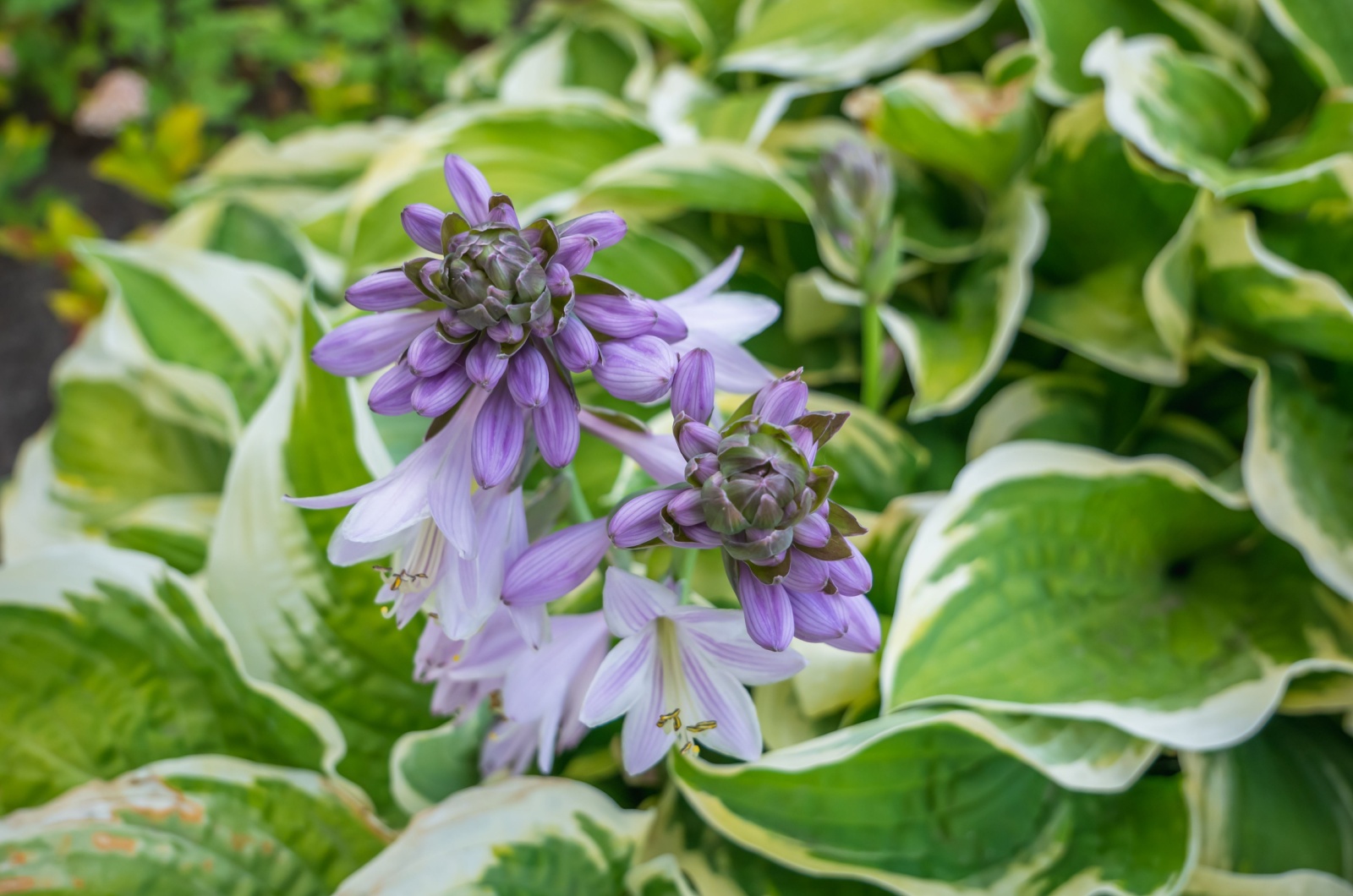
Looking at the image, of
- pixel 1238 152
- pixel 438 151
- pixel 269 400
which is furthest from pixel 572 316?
pixel 1238 152

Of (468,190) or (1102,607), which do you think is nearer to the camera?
(468,190)

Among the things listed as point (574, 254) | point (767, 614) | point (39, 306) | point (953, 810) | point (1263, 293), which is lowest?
point (39, 306)

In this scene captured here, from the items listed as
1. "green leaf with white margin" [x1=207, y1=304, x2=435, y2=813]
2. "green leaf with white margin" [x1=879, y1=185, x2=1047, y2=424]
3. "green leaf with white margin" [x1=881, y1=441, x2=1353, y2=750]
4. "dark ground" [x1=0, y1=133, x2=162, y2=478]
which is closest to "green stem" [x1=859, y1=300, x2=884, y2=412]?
"green leaf with white margin" [x1=879, y1=185, x2=1047, y2=424]

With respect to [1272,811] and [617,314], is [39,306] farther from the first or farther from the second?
[1272,811]

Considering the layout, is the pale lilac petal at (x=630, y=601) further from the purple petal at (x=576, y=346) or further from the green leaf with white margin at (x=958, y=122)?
the green leaf with white margin at (x=958, y=122)

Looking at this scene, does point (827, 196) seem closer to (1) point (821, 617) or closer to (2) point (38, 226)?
(1) point (821, 617)

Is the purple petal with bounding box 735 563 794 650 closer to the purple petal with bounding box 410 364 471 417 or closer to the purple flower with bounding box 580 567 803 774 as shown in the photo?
the purple flower with bounding box 580 567 803 774

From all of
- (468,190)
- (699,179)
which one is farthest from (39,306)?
(468,190)
